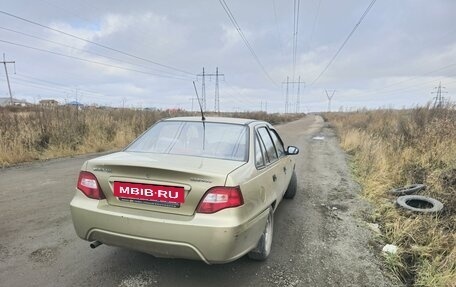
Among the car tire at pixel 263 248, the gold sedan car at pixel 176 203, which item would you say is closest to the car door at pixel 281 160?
the car tire at pixel 263 248

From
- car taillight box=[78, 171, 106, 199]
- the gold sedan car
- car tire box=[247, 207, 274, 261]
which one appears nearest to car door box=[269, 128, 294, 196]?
car tire box=[247, 207, 274, 261]

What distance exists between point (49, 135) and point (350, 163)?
33.4ft

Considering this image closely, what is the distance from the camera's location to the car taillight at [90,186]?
3254 mm

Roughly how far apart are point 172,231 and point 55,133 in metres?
10.6

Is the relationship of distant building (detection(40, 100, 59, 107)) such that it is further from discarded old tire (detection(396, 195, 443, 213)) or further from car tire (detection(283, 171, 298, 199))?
discarded old tire (detection(396, 195, 443, 213))

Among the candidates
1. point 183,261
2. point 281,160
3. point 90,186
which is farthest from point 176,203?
point 281,160

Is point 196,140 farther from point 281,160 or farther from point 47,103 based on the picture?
point 47,103

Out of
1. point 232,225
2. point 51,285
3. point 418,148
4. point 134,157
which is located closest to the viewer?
point 232,225

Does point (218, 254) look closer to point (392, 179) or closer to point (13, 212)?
point (13, 212)

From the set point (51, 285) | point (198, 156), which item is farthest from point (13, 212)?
point (198, 156)

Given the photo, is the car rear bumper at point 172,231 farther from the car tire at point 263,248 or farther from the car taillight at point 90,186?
the car tire at point 263,248

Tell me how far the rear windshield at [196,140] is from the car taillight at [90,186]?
0.75 m

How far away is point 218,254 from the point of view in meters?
2.94

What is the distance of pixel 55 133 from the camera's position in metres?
11.9
